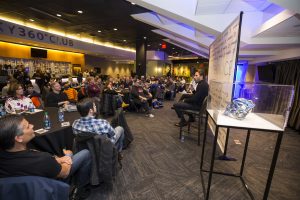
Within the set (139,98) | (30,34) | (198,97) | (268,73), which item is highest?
(30,34)

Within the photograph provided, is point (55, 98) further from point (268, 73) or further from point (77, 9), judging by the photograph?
point (268, 73)

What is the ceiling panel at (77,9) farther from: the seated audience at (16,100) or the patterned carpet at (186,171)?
the patterned carpet at (186,171)

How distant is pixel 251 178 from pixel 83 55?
1382 centimetres

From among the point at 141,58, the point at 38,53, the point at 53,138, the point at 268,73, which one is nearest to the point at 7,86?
the point at 53,138

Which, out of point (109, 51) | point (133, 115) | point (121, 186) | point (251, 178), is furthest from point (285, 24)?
point (109, 51)

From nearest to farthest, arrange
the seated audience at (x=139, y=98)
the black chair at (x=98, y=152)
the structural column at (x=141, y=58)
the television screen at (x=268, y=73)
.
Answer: the black chair at (x=98, y=152) → the seated audience at (x=139, y=98) → the television screen at (x=268, y=73) → the structural column at (x=141, y=58)

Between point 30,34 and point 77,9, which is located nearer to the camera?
point 77,9

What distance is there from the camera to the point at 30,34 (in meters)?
7.80

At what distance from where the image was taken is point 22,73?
715cm

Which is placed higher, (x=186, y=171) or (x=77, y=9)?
(x=77, y=9)

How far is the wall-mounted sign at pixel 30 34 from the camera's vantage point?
6895 millimetres

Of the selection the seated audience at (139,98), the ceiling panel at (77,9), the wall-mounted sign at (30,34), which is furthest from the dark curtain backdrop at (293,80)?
the wall-mounted sign at (30,34)

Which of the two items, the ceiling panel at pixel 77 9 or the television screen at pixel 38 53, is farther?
the television screen at pixel 38 53

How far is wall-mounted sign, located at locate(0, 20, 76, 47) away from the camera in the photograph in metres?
6.90
